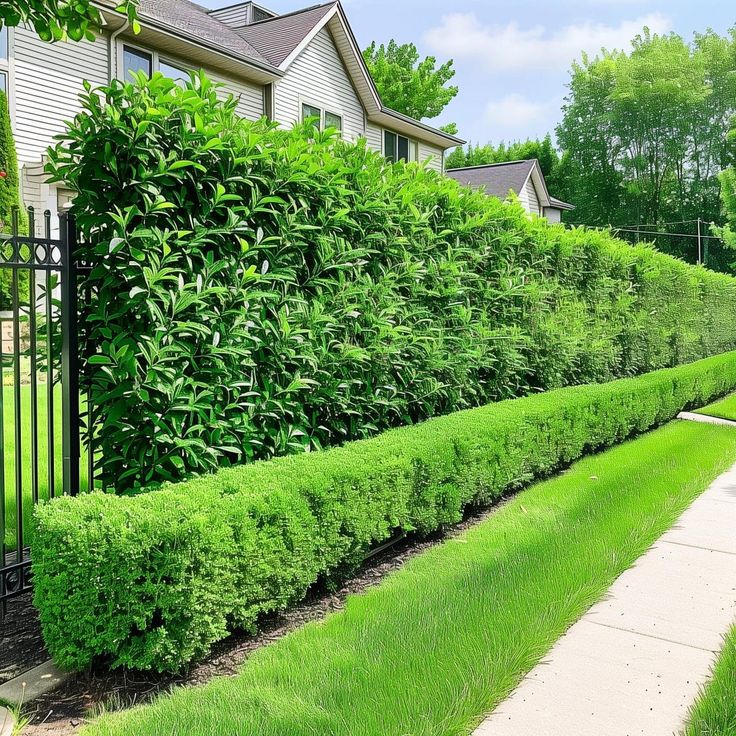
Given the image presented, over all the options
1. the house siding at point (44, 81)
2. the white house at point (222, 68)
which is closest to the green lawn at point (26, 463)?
the white house at point (222, 68)

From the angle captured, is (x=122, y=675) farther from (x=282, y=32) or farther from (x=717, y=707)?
(x=282, y=32)

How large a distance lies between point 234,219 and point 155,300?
0.74 metres

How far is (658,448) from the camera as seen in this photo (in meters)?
8.53

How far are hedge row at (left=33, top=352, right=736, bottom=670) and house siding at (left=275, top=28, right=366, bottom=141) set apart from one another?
50.4ft

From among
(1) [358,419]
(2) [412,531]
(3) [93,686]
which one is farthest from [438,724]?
(1) [358,419]

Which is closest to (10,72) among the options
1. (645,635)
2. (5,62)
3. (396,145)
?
(5,62)

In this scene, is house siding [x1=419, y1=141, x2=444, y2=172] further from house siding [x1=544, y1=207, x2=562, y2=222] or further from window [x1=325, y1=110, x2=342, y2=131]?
house siding [x1=544, y1=207, x2=562, y2=222]

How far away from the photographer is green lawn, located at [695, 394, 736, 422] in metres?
11.7

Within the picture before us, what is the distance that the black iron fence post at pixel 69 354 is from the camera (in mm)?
4043

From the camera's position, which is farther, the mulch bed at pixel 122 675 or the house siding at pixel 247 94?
the house siding at pixel 247 94

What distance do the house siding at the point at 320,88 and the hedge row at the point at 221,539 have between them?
1536cm

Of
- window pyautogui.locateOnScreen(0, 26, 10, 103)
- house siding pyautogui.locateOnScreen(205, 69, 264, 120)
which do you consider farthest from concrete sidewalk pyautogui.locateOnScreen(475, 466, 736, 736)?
house siding pyautogui.locateOnScreen(205, 69, 264, 120)

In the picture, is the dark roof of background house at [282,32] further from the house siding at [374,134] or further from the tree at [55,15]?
the tree at [55,15]

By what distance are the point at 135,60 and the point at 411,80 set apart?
2412cm
